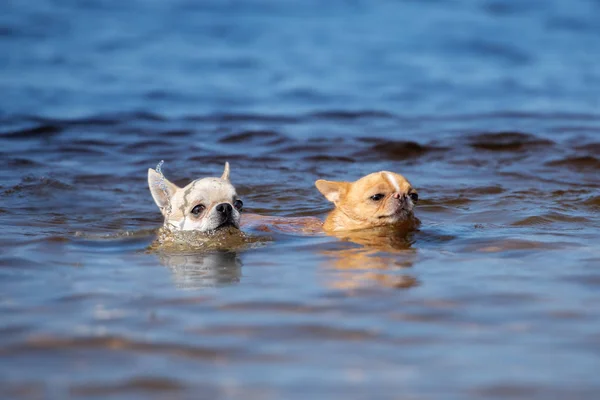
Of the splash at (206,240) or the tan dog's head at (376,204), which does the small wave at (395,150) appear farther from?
the splash at (206,240)

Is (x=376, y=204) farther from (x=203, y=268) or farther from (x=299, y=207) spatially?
(x=203, y=268)

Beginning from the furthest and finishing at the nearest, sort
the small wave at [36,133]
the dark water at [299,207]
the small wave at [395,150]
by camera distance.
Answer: the small wave at [36,133] → the small wave at [395,150] → the dark water at [299,207]

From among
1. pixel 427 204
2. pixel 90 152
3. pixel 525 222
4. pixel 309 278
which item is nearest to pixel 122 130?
pixel 90 152

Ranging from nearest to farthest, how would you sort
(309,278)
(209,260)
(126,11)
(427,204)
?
(309,278)
(209,260)
(427,204)
(126,11)

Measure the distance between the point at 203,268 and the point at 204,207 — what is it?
1275 millimetres

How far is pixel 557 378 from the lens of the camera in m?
4.38

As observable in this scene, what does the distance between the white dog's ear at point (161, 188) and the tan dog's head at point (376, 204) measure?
140 centimetres

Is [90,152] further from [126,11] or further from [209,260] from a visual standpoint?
[126,11]

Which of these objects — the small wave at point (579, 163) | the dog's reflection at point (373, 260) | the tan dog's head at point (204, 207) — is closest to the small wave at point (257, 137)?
the small wave at point (579, 163)

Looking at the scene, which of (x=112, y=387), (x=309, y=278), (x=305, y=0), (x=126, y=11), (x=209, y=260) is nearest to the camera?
(x=112, y=387)

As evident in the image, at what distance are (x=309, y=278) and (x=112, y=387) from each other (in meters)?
2.38

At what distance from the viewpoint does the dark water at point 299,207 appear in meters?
4.65

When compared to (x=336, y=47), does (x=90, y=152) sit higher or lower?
lower

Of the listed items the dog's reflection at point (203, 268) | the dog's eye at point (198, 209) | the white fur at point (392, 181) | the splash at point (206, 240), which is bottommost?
the dog's reflection at point (203, 268)
